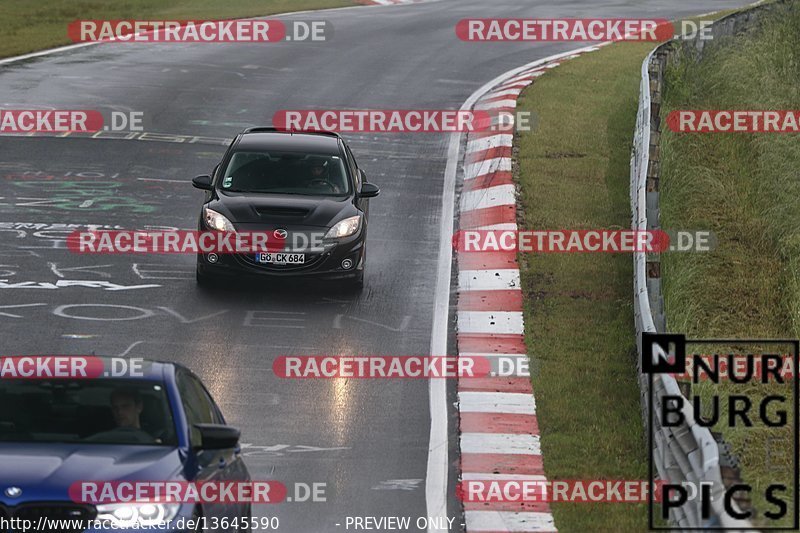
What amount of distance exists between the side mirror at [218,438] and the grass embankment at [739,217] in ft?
13.8

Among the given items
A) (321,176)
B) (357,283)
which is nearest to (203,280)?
(357,283)

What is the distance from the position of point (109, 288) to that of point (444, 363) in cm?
432

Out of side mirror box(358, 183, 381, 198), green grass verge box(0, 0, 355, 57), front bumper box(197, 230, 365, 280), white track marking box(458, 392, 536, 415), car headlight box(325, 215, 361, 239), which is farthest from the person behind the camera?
green grass verge box(0, 0, 355, 57)

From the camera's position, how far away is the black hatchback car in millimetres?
17250

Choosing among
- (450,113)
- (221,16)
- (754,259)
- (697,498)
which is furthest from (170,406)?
(221,16)

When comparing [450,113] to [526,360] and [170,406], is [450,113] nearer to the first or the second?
[526,360]

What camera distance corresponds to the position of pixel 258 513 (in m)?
11.3

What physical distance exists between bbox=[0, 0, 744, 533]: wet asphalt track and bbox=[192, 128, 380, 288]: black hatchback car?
1.32 ft

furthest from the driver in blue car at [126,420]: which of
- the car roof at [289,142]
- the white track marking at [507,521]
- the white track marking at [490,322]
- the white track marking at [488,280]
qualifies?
the car roof at [289,142]

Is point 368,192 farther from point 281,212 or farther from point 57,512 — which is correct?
point 57,512

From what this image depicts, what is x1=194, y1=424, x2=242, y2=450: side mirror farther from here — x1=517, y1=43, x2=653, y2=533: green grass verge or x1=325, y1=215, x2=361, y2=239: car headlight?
x1=325, y1=215, x2=361, y2=239: car headlight

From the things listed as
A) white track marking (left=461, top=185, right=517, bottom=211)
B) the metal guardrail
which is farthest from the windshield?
white track marking (left=461, top=185, right=517, bottom=211)

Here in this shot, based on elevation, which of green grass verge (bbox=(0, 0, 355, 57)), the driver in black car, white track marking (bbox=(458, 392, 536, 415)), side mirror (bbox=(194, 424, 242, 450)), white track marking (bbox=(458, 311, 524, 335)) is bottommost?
side mirror (bbox=(194, 424, 242, 450))

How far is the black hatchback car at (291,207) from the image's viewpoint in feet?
56.6
